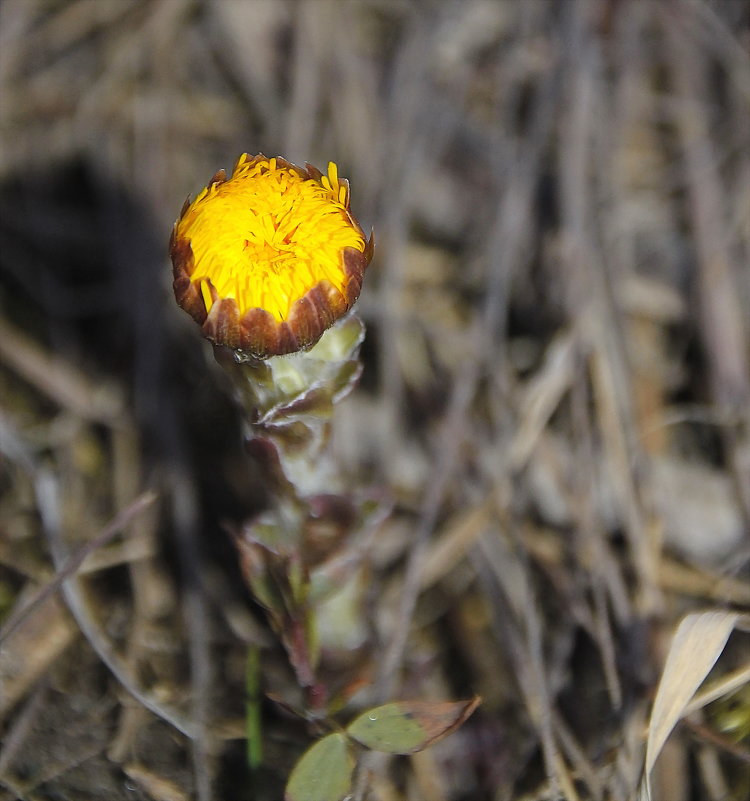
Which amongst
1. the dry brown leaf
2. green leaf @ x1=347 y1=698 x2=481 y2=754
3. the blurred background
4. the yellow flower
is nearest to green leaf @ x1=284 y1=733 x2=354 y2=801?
green leaf @ x1=347 y1=698 x2=481 y2=754

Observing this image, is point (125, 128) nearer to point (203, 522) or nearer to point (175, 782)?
point (203, 522)

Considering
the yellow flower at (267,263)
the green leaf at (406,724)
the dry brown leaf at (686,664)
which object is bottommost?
the dry brown leaf at (686,664)

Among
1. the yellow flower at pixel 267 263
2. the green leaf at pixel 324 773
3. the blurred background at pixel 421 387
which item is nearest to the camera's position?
the yellow flower at pixel 267 263

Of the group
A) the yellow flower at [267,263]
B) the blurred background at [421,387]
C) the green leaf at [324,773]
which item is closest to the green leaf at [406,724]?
the green leaf at [324,773]

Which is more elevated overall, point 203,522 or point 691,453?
point 203,522

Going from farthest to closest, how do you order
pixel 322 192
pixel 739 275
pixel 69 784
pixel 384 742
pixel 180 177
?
pixel 180 177, pixel 739 275, pixel 69 784, pixel 384 742, pixel 322 192

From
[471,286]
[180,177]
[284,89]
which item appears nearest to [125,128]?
[180,177]

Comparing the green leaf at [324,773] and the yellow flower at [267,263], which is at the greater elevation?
the yellow flower at [267,263]

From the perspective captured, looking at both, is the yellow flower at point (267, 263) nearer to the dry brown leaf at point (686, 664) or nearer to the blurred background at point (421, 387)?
the blurred background at point (421, 387)

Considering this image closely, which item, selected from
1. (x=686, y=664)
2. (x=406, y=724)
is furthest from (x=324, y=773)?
(x=686, y=664)
